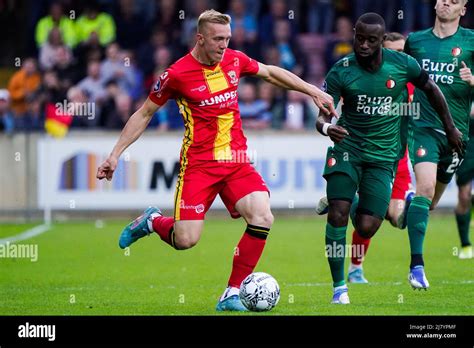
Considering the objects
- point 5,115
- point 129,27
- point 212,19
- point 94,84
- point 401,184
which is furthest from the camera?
point 129,27

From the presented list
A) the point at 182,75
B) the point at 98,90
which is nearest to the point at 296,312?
the point at 182,75

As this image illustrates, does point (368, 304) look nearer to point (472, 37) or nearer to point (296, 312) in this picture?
point (296, 312)

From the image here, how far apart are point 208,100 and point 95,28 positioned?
13.6 m

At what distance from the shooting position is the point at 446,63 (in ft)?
36.3

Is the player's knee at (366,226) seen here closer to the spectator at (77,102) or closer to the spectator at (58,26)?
the spectator at (77,102)

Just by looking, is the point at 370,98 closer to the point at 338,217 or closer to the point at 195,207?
the point at 338,217

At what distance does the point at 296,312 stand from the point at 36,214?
1070 cm

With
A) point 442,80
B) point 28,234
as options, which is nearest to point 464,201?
point 442,80

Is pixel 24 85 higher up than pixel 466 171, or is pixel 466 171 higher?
pixel 24 85

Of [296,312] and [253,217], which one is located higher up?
[253,217]

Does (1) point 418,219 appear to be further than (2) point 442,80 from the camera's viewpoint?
No
